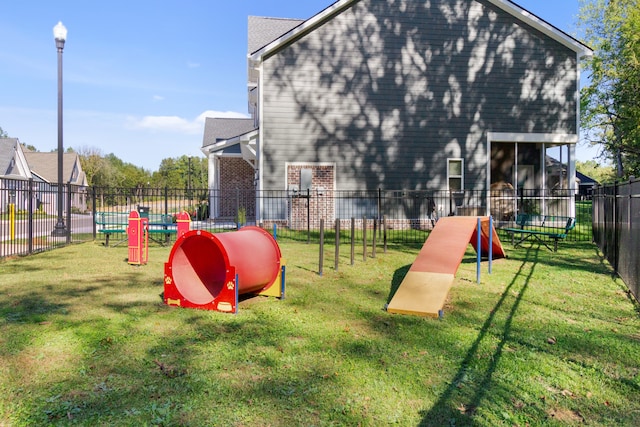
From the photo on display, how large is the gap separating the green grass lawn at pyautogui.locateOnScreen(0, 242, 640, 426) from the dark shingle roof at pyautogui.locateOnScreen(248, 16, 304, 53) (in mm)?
21392

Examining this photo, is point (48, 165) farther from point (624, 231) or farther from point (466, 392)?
point (466, 392)

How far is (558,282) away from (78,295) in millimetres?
8586

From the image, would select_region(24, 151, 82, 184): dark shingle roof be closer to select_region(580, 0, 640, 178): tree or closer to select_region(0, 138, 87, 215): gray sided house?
select_region(0, 138, 87, 215): gray sided house

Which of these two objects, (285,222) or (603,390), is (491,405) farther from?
(285,222)

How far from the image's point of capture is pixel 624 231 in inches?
329

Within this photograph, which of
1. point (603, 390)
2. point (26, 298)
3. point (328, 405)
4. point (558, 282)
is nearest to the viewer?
point (328, 405)

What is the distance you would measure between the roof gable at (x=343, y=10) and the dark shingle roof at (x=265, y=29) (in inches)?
291

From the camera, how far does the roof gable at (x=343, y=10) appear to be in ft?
61.4

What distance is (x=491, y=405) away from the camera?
363 centimetres

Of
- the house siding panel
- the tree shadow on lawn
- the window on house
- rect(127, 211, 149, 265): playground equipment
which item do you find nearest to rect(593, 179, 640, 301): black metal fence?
the tree shadow on lawn

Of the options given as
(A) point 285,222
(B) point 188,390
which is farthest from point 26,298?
(A) point 285,222

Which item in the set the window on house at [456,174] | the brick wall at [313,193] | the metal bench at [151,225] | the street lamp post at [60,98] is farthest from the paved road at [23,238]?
the window on house at [456,174]

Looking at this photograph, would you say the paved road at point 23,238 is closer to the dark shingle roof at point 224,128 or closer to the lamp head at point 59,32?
the lamp head at point 59,32

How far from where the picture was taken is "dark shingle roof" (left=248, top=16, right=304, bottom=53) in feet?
86.2
